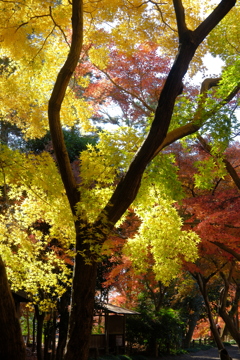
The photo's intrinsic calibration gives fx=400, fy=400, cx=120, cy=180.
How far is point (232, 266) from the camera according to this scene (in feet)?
41.6

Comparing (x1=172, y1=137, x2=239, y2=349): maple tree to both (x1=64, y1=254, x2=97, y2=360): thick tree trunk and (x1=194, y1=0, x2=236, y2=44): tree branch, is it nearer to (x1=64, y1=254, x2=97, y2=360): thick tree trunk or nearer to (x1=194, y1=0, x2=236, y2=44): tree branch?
(x1=194, y1=0, x2=236, y2=44): tree branch

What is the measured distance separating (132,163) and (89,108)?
2.92 meters

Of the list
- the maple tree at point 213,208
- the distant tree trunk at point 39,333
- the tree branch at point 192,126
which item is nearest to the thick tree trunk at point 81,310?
the tree branch at point 192,126

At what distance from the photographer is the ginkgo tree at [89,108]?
206 inches

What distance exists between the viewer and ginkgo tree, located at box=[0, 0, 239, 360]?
522 cm

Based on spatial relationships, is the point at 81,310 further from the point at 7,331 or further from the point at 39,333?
the point at 39,333

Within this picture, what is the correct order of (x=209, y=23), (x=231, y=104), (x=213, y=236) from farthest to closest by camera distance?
(x=231, y=104)
(x=213, y=236)
(x=209, y=23)

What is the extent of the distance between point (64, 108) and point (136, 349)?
12.3 meters

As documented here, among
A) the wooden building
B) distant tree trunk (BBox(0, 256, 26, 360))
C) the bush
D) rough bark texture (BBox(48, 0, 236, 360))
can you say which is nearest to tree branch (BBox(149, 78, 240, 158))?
rough bark texture (BBox(48, 0, 236, 360))

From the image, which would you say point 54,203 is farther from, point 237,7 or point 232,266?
point 232,266

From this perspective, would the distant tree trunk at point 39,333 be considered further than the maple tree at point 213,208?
Yes

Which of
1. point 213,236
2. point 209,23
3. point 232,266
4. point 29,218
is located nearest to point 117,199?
point 209,23

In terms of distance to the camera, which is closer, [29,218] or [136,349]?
[29,218]

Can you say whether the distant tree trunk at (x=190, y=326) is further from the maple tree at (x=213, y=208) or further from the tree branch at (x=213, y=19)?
the tree branch at (x=213, y=19)
